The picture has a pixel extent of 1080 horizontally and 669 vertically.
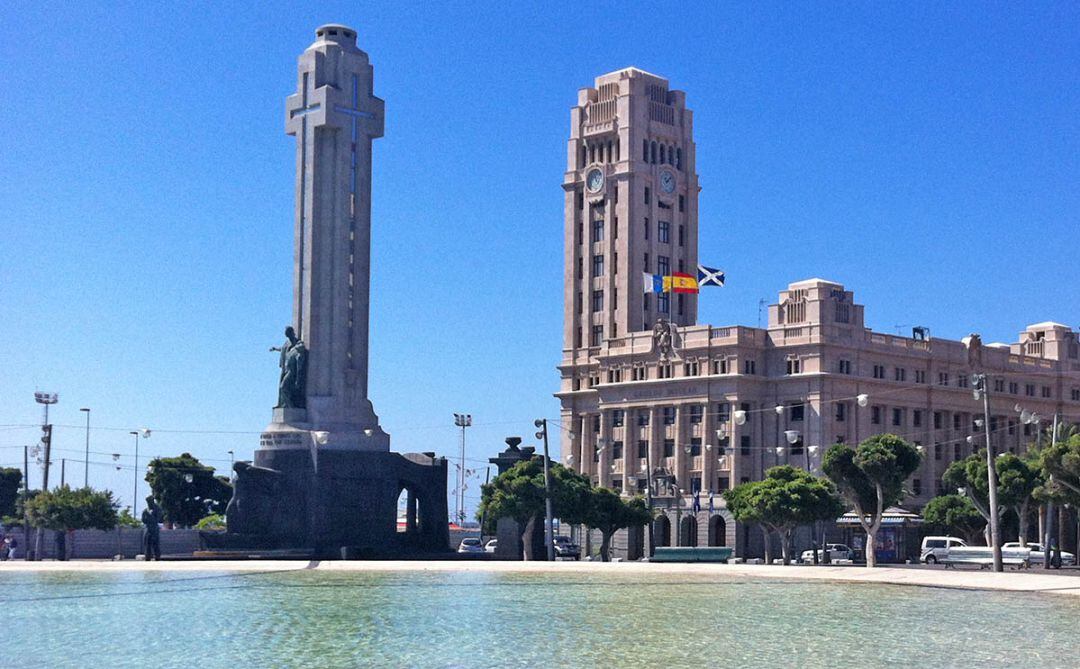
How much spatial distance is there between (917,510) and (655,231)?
3947 cm

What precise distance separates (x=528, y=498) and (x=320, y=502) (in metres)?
12.2

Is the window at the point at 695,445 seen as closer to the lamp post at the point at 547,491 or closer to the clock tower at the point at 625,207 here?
the clock tower at the point at 625,207

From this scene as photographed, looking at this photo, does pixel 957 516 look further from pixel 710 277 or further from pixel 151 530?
pixel 151 530

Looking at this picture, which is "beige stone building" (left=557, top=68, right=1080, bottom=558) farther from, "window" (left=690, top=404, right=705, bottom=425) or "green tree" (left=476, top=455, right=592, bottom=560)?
"green tree" (left=476, top=455, right=592, bottom=560)

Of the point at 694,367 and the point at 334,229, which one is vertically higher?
the point at 334,229

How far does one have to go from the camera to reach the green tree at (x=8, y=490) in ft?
487

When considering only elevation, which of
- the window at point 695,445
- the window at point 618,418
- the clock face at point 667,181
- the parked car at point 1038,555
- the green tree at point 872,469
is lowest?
the parked car at point 1038,555

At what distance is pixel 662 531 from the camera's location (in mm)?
125312

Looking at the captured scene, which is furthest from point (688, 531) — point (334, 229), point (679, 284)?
point (334, 229)

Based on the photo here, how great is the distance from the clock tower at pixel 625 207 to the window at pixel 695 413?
17.4 metres

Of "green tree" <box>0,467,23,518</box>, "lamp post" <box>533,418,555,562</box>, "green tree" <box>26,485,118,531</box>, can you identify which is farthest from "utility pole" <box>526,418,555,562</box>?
"green tree" <box>0,467,23,518</box>

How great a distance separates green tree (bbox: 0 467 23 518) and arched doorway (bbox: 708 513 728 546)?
70149 mm

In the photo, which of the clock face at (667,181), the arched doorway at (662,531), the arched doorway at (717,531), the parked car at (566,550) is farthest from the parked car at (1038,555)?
the clock face at (667,181)

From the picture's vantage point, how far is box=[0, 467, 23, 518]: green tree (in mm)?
148500
